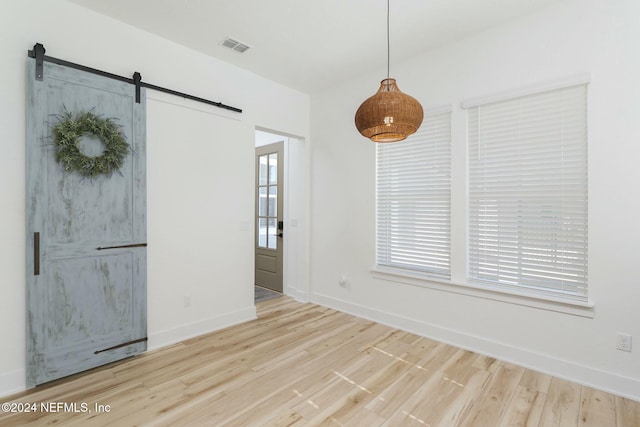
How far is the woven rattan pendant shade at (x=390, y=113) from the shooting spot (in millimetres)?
1902

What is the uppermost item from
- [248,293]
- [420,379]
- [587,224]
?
[587,224]

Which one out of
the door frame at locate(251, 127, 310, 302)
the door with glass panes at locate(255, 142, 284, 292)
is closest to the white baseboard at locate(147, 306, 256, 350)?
the door frame at locate(251, 127, 310, 302)

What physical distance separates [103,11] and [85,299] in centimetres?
242

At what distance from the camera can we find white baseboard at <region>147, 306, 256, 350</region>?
10.1ft

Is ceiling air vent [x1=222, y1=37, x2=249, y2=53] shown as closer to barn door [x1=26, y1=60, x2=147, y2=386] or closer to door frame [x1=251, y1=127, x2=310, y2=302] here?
barn door [x1=26, y1=60, x2=147, y2=386]

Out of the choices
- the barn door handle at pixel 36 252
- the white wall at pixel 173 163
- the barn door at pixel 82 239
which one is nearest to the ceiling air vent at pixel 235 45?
the white wall at pixel 173 163

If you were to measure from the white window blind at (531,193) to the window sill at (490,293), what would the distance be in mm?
64

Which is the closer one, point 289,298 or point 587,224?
point 587,224

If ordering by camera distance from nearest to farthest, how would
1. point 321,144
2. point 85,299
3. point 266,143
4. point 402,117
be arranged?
point 402,117, point 85,299, point 321,144, point 266,143

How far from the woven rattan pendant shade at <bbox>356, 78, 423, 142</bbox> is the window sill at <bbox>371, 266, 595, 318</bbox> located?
182cm

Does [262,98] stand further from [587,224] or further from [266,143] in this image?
[587,224]

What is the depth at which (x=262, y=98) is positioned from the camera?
3992 mm

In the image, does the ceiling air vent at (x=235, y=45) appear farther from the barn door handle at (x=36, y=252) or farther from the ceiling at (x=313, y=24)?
the barn door handle at (x=36, y=252)

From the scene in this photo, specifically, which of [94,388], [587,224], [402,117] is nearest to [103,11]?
[402,117]
